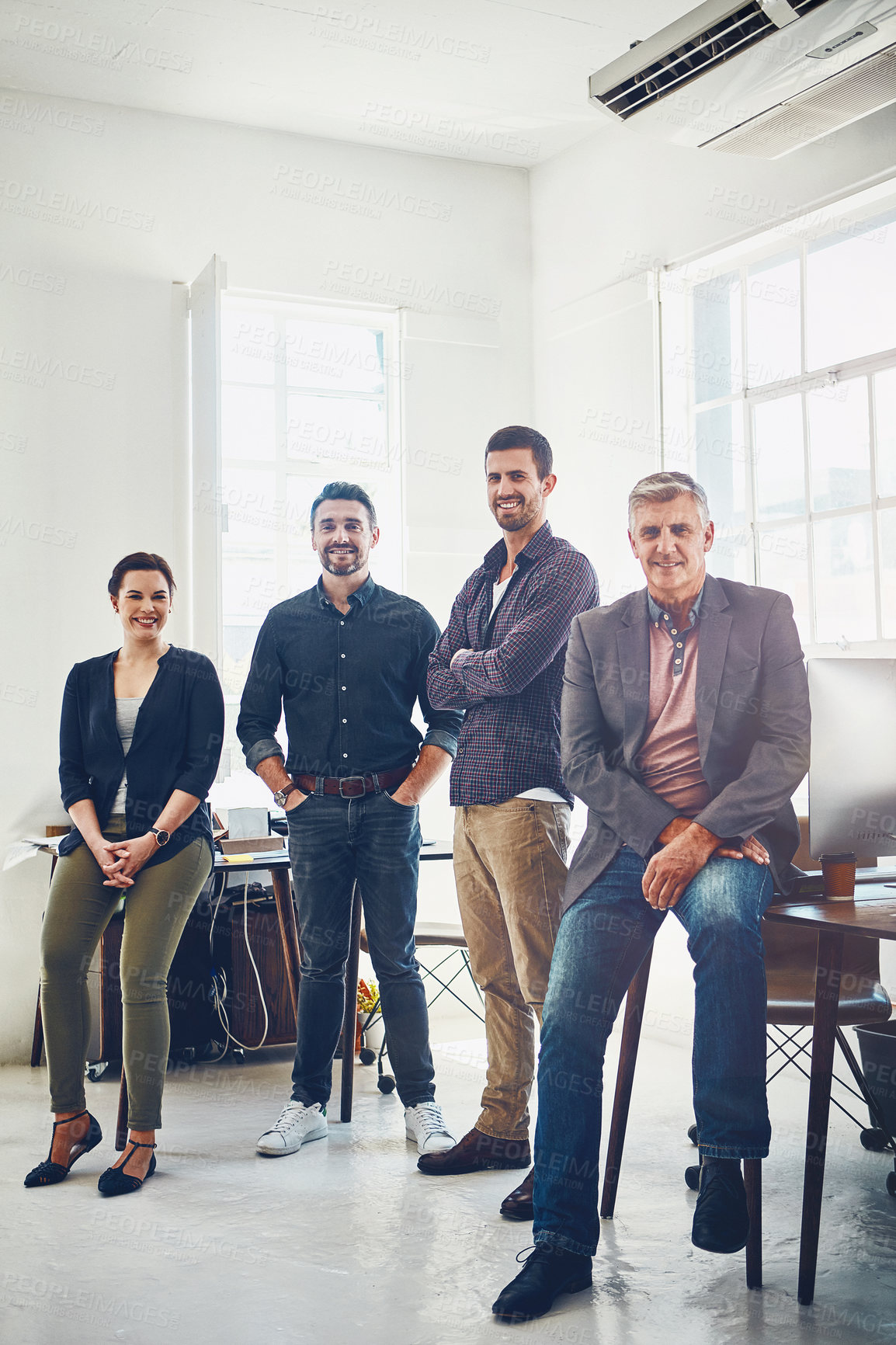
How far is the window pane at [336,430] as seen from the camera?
209 inches

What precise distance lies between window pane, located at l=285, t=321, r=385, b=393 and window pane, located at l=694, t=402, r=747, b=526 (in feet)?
5.03

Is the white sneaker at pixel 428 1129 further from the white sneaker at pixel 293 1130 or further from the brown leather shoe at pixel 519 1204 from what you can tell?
the brown leather shoe at pixel 519 1204

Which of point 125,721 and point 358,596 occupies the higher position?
point 358,596

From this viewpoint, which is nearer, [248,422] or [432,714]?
[432,714]

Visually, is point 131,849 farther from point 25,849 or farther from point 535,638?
point 25,849

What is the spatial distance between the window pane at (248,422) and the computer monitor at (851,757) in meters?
3.14

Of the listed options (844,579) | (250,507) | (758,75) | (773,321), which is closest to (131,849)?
(250,507)

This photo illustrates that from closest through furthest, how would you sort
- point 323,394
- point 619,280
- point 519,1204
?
point 519,1204 → point 619,280 → point 323,394

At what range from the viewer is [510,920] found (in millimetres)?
3092

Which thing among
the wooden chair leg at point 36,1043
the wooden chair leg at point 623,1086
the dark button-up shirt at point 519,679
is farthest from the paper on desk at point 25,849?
the wooden chair leg at point 623,1086

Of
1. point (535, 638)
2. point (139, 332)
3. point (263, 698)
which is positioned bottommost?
point (263, 698)

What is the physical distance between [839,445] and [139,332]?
273cm

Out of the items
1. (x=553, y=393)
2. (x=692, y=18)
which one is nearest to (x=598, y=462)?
(x=553, y=393)

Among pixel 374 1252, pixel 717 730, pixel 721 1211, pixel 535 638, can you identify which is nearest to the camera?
pixel 721 1211
